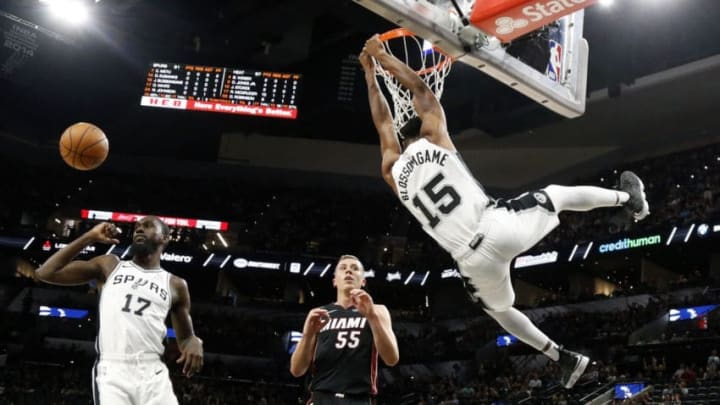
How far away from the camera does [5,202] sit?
3108 centimetres

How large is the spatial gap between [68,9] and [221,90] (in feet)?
15.7

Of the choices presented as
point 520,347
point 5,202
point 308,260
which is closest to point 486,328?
point 520,347

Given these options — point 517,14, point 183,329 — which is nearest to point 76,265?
point 183,329

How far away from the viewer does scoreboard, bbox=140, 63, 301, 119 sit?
22.1 m

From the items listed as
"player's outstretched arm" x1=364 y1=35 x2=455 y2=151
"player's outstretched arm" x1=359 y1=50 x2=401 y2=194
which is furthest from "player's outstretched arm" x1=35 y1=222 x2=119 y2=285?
"player's outstretched arm" x1=364 y1=35 x2=455 y2=151

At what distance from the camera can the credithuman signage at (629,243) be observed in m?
23.0

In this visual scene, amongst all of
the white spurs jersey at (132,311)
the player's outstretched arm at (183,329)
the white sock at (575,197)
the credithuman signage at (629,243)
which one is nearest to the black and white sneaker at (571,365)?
the white sock at (575,197)

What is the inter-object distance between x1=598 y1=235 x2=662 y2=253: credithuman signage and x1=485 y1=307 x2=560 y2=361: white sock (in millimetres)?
18960

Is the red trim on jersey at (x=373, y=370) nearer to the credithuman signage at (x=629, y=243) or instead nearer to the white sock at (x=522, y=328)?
the white sock at (x=522, y=328)

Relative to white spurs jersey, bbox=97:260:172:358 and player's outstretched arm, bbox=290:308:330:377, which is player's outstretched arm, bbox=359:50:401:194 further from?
white spurs jersey, bbox=97:260:172:358

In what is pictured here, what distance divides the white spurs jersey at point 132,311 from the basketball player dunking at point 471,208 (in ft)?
5.68

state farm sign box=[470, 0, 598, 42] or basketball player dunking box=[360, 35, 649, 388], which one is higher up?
state farm sign box=[470, 0, 598, 42]

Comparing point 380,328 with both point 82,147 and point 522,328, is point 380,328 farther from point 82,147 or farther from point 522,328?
point 82,147

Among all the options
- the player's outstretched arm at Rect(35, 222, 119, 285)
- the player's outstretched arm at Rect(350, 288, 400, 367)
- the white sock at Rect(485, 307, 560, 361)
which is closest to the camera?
the player's outstretched arm at Rect(35, 222, 119, 285)
